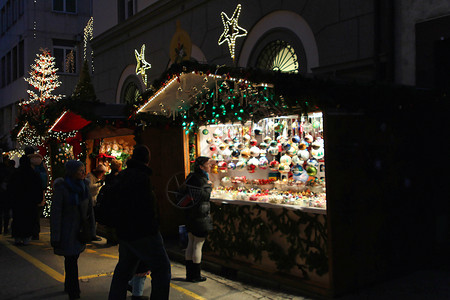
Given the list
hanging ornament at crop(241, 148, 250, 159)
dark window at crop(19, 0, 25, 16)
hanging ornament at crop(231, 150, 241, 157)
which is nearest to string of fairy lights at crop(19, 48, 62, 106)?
dark window at crop(19, 0, 25, 16)

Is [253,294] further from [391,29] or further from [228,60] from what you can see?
[228,60]

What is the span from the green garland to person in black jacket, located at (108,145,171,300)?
2.16m

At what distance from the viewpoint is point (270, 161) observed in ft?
28.0

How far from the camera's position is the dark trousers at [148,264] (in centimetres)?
458

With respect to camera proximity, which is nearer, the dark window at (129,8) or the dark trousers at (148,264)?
the dark trousers at (148,264)

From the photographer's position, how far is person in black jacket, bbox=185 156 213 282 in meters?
6.48

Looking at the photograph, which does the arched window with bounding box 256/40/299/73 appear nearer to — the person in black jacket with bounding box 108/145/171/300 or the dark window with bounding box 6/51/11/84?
the person in black jacket with bounding box 108/145/171/300

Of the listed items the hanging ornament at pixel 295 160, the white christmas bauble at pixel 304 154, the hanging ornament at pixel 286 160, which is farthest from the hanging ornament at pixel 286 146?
the white christmas bauble at pixel 304 154

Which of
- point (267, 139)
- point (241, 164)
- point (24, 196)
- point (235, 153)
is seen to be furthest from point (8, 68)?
point (267, 139)

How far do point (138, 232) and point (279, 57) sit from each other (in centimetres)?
752

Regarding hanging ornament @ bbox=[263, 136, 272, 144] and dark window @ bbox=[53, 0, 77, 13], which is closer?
hanging ornament @ bbox=[263, 136, 272, 144]

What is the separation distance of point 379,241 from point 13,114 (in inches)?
1268

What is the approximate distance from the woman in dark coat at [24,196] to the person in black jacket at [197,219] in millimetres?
4366

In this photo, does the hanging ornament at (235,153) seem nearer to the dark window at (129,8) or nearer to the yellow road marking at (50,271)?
the yellow road marking at (50,271)
